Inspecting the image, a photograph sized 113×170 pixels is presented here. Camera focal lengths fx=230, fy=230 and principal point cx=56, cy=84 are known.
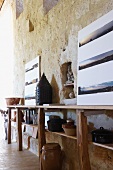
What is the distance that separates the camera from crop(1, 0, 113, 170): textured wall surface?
7.95 feet

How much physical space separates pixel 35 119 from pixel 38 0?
2.18m

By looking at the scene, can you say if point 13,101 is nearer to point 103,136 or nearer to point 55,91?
point 55,91

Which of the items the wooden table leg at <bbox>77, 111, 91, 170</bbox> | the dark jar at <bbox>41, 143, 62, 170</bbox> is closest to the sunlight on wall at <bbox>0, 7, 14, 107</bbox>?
the dark jar at <bbox>41, 143, 62, 170</bbox>

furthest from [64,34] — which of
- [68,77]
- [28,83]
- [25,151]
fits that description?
[25,151]

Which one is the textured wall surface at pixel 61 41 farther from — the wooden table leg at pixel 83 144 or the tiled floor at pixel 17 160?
the tiled floor at pixel 17 160

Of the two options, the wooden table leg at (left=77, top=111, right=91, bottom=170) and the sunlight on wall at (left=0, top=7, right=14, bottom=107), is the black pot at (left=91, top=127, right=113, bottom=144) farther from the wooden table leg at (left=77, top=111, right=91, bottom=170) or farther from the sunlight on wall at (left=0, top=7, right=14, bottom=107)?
the sunlight on wall at (left=0, top=7, right=14, bottom=107)

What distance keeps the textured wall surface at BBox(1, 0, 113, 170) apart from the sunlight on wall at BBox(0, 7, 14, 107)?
1571 millimetres

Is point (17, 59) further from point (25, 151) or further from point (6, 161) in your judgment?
point (6, 161)

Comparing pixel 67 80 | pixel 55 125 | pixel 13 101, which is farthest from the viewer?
pixel 13 101

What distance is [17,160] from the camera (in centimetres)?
356

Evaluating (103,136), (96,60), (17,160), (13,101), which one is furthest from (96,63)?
(13,101)

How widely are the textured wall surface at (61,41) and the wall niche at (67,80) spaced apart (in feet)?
0.10

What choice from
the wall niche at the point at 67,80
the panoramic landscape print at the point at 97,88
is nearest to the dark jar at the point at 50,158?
the wall niche at the point at 67,80

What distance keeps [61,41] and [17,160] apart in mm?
1930
